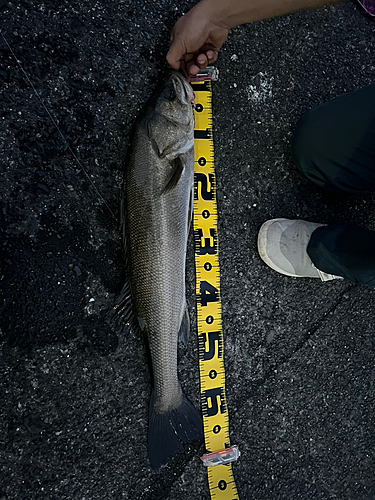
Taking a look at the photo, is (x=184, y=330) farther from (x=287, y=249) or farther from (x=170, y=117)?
(x=170, y=117)

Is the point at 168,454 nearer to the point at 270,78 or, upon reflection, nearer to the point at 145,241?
the point at 145,241

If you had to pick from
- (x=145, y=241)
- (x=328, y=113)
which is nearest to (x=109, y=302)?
(x=145, y=241)

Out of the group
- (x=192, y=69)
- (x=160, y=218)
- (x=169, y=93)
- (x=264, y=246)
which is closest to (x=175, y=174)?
(x=160, y=218)

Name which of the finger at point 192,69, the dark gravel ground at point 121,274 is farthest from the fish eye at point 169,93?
the dark gravel ground at point 121,274

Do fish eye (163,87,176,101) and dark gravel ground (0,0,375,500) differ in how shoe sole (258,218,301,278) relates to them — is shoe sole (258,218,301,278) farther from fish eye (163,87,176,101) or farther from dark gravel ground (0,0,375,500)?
fish eye (163,87,176,101)

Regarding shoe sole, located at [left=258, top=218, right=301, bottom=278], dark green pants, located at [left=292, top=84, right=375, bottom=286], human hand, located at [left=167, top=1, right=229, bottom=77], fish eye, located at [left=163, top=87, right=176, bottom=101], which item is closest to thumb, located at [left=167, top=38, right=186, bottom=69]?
human hand, located at [left=167, top=1, right=229, bottom=77]

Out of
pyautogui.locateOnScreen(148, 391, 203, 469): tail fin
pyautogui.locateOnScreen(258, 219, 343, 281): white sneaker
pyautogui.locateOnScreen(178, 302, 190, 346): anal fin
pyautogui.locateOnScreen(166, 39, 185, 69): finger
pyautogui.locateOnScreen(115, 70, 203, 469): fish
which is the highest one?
pyautogui.locateOnScreen(166, 39, 185, 69): finger

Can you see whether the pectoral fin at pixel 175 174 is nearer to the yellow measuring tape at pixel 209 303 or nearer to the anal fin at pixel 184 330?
the yellow measuring tape at pixel 209 303
